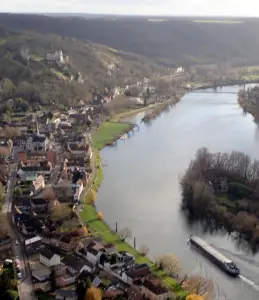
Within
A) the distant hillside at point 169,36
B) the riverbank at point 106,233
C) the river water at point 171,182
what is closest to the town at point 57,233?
the riverbank at point 106,233

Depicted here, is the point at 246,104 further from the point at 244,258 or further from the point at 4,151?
the point at 244,258

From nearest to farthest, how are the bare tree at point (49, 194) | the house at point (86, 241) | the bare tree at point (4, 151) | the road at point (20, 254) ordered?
the road at point (20, 254) < the house at point (86, 241) < the bare tree at point (49, 194) < the bare tree at point (4, 151)

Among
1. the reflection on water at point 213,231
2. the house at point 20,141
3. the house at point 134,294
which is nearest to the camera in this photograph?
the house at point 134,294

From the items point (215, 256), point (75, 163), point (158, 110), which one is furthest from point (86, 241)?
point (158, 110)

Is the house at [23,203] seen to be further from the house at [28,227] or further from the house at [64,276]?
the house at [64,276]

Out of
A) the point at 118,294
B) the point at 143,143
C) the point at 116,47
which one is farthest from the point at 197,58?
the point at 118,294

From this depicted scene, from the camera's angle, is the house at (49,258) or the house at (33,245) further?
the house at (33,245)
